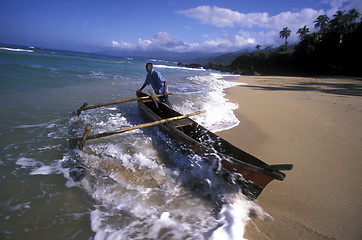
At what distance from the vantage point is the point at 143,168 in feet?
12.0

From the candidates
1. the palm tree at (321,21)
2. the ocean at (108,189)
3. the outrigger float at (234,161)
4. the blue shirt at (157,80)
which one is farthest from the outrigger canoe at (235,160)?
the palm tree at (321,21)

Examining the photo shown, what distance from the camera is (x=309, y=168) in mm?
3500

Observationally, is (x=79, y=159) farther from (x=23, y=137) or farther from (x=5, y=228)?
(x=23, y=137)

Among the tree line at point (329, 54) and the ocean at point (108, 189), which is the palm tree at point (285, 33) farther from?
the ocean at point (108, 189)

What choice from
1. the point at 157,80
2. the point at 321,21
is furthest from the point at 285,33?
the point at 157,80

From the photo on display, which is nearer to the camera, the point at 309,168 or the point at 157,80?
the point at 309,168

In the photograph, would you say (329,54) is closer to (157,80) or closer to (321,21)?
(321,21)

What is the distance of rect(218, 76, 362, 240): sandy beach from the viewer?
2385mm

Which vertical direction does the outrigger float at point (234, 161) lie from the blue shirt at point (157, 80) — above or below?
below

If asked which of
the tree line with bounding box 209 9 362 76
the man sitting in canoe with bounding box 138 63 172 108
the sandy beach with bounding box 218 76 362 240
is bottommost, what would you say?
the sandy beach with bounding box 218 76 362 240

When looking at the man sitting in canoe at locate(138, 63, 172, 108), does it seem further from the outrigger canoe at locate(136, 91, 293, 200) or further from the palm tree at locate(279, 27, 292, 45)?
the palm tree at locate(279, 27, 292, 45)

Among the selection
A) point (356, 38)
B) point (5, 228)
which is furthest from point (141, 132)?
point (356, 38)

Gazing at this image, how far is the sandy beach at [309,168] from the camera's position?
2.38 metres

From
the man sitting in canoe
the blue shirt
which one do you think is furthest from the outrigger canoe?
the blue shirt
